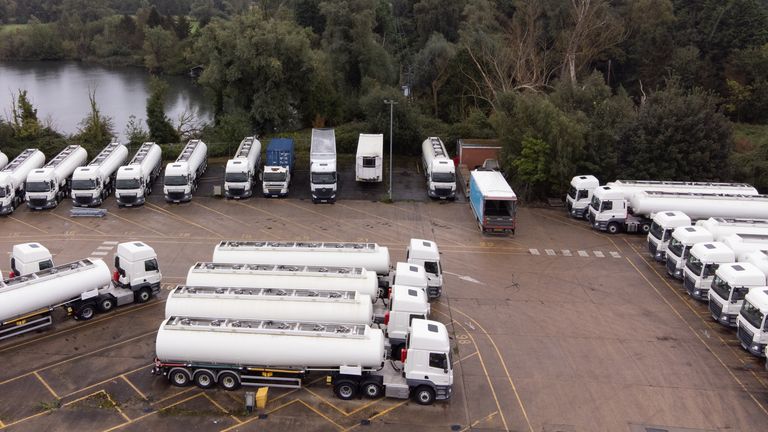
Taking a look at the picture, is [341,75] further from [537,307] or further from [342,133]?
[537,307]

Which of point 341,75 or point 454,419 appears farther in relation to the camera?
point 341,75

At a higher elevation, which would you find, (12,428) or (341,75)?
(341,75)

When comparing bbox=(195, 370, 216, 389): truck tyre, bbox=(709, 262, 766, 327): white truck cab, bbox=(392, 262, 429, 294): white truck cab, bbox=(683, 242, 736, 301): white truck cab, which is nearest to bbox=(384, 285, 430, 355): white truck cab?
bbox=(392, 262, 429, 294): white truck cab

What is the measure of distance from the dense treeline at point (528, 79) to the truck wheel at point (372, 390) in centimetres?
2299

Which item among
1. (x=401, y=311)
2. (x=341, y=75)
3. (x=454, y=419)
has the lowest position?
(x=454, y=419)

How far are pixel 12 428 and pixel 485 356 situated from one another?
48.7ft

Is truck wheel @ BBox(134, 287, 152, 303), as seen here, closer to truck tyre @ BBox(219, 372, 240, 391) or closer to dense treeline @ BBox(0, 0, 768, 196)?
truck tyre @ BBox(219, 372, 240, 391)

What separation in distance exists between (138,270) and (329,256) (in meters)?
7.59

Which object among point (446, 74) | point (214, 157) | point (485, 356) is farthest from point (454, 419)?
point (446, 74)

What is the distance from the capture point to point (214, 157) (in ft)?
164

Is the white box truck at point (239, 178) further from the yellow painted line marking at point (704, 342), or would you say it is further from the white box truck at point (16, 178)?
the yellow painted line marking at point (704, 342)

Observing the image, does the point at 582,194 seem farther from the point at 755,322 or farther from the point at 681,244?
the point at 755,322

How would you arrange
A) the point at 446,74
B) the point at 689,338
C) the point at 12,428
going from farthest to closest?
1. the point at 446,74
2. the point at 689,338
3. the point at 12,428

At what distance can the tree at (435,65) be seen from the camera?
204ft
